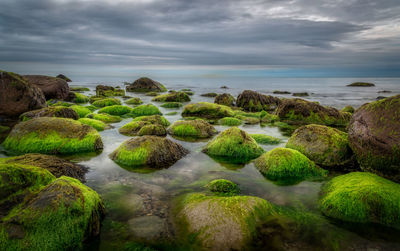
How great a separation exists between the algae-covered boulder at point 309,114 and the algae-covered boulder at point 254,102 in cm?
632

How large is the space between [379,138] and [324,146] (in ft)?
7.27

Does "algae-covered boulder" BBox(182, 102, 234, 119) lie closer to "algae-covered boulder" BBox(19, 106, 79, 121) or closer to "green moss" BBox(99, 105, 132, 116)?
"green moss" BBox(99, 105, 132, 116)

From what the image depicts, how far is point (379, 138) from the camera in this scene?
6445mm

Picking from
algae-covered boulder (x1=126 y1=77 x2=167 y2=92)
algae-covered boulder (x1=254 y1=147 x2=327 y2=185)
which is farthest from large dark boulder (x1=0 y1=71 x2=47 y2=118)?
algae-covered boulder (x1=126 y1=77 x2=167 y2=92)

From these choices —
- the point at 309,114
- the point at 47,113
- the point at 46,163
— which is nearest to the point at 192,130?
the point at 46,163

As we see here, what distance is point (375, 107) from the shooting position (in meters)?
7.14

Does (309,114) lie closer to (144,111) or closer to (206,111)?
(206,111)

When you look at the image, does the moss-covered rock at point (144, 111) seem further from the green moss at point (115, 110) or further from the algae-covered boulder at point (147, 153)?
the algae-covered boulder at point (147, 153)

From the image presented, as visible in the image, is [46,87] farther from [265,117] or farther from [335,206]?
[335,206]

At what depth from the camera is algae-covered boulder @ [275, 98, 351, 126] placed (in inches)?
653

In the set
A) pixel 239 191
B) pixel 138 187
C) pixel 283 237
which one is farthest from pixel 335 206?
pixel 138 187

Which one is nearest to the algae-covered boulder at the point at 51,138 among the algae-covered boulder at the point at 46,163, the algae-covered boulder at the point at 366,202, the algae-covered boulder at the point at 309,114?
the algae-covered boulder at the point at 46,163

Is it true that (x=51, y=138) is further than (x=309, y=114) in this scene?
No

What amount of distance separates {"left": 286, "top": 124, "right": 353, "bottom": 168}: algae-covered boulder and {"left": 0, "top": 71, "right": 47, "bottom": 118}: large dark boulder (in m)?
14.7
